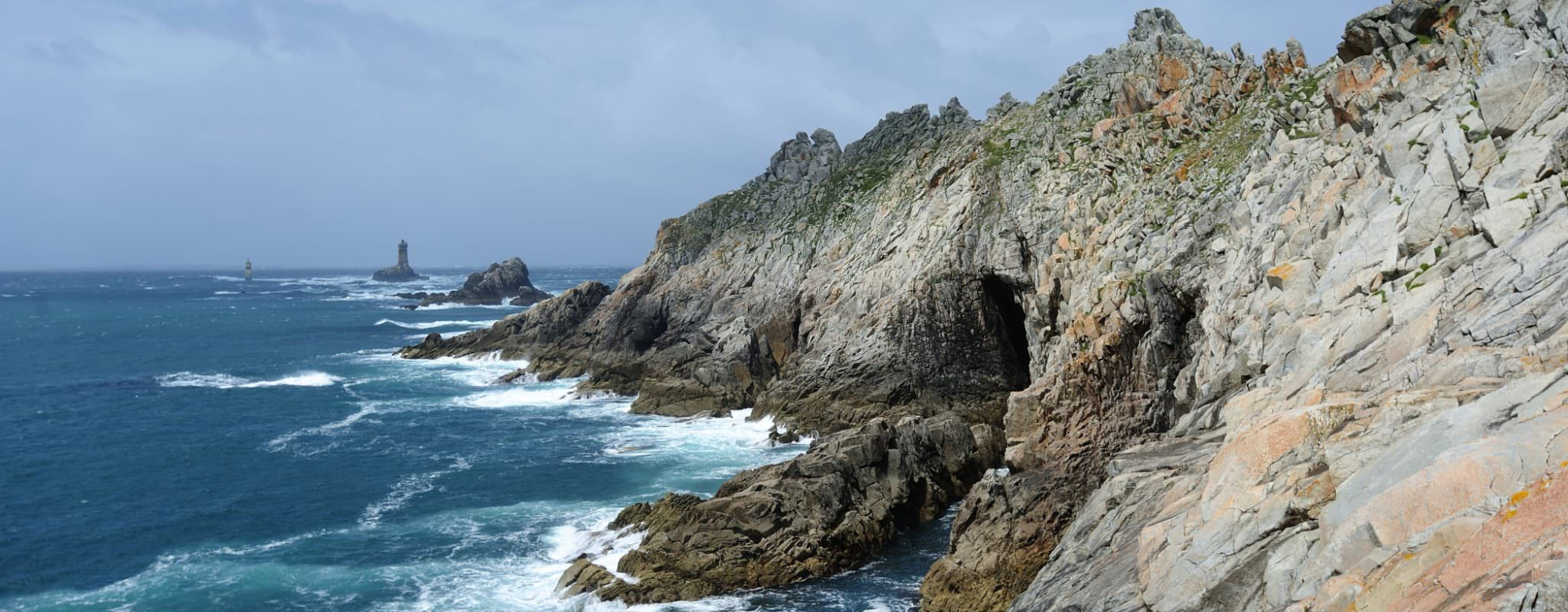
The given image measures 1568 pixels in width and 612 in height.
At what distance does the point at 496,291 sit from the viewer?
17850cm

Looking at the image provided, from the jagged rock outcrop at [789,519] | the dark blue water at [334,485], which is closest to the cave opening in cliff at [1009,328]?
the dark blue water at [334,485]

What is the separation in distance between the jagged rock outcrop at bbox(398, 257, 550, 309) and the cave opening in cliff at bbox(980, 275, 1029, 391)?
408 feet

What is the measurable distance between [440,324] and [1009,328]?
3797 inches

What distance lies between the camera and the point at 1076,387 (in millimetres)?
39031

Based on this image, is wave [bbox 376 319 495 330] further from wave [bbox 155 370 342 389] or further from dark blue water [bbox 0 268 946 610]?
wave [bbox 155 370 342 389]

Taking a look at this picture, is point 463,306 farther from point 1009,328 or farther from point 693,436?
point 1009,328

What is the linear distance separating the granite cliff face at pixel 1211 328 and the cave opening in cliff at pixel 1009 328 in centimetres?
27

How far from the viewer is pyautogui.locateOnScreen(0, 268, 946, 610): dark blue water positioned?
34.7 m

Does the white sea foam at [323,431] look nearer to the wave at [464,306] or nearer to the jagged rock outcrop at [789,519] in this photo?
the jagged rock outcrop at [789,519]

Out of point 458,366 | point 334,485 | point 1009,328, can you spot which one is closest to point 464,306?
point 458,366

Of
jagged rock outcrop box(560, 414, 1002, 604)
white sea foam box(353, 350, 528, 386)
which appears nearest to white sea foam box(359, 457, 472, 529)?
jagged rock outcrop box(560, 414, 1002, 604)

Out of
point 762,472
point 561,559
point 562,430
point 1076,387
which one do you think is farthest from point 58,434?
point 1076,387

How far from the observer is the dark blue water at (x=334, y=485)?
34688mm

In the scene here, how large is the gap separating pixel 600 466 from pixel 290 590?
731 inches
